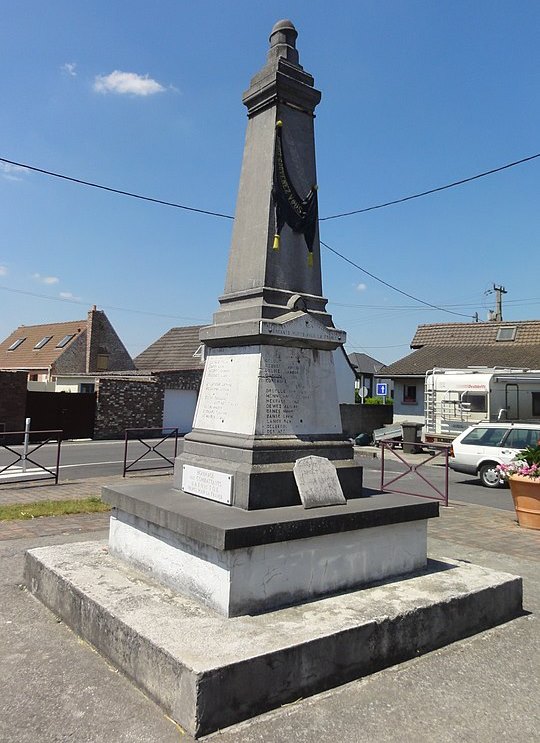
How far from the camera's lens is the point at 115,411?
23.8 m

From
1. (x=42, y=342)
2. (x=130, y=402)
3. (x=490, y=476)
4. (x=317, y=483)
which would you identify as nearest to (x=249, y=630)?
(x=317, y=483)

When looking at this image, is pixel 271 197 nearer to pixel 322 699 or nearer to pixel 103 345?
pixel 322 699

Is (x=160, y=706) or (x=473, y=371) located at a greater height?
(x=473, y=371)

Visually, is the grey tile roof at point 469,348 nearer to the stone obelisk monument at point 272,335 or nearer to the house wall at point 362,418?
the house wall at point 362,418

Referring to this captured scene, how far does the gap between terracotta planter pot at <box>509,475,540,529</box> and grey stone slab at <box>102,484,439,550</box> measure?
4036mm

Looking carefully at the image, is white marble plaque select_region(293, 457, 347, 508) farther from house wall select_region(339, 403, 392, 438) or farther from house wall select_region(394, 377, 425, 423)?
house wall select_region(394, 377, 425, 423)

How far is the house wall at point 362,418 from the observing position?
84.4 ft

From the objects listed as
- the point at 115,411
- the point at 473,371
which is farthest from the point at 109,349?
the point at 473,371

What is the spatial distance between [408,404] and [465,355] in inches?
135

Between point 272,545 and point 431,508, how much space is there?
163 cm

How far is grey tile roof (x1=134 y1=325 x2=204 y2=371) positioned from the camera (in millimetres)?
34588

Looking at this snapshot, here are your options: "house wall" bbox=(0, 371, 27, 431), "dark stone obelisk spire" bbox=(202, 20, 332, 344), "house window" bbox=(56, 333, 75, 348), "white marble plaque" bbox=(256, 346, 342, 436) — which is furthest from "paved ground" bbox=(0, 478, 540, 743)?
"house window" bbox=(56, 333, 75, 348)

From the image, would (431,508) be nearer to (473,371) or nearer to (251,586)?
(251,586)

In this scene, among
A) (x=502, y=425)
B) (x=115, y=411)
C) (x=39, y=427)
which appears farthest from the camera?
(x=115, y=411)
